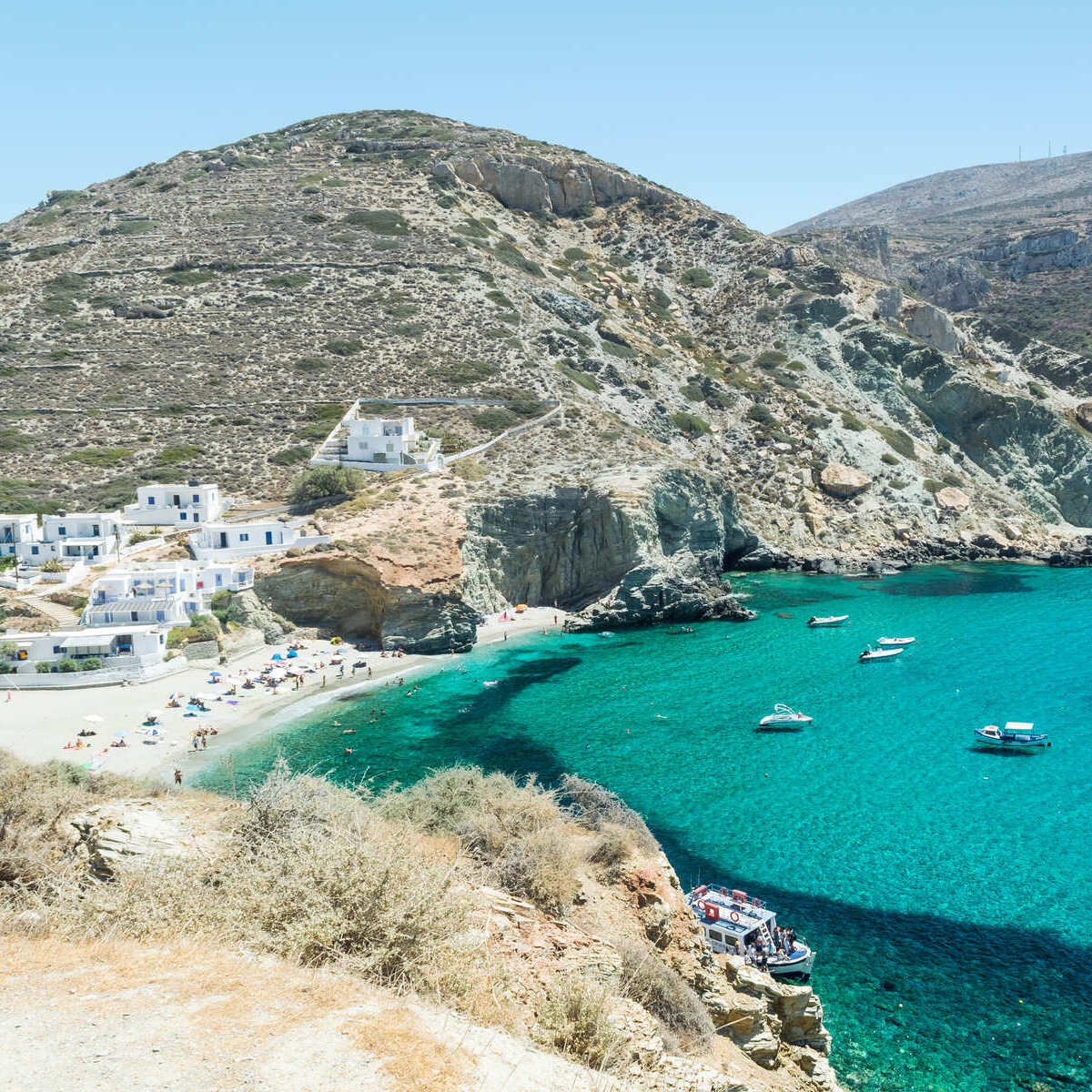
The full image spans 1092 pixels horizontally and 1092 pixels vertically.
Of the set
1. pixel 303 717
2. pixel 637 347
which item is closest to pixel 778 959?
pixel 303 717

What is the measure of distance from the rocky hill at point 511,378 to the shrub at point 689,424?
278 millimetres

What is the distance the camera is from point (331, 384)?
2665 inches

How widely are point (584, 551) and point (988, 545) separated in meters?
35.6

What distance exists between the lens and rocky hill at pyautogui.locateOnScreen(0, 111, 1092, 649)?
55.2 meters

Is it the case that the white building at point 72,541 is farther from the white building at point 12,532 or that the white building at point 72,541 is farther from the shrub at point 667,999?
the shrub at point 667,999

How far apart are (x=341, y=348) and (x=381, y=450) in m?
17.1

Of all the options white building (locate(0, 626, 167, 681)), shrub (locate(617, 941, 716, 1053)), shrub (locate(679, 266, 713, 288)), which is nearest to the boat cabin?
shrub (locate(617, 941, 716, 1053))

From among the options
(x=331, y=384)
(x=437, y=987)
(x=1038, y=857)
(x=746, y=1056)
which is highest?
(x=331, y=384)

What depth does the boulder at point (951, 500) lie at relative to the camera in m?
74.4

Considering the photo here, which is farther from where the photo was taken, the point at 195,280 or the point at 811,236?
the point at 811,236

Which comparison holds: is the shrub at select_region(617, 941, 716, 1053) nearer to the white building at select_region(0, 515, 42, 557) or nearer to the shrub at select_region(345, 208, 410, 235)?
the white building at select_region(0, 515, 42, 557)

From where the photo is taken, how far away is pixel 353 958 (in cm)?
920

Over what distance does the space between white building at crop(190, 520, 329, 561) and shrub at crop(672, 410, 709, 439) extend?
36413mm

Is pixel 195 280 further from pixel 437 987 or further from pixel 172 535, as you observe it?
pixel 437 987
